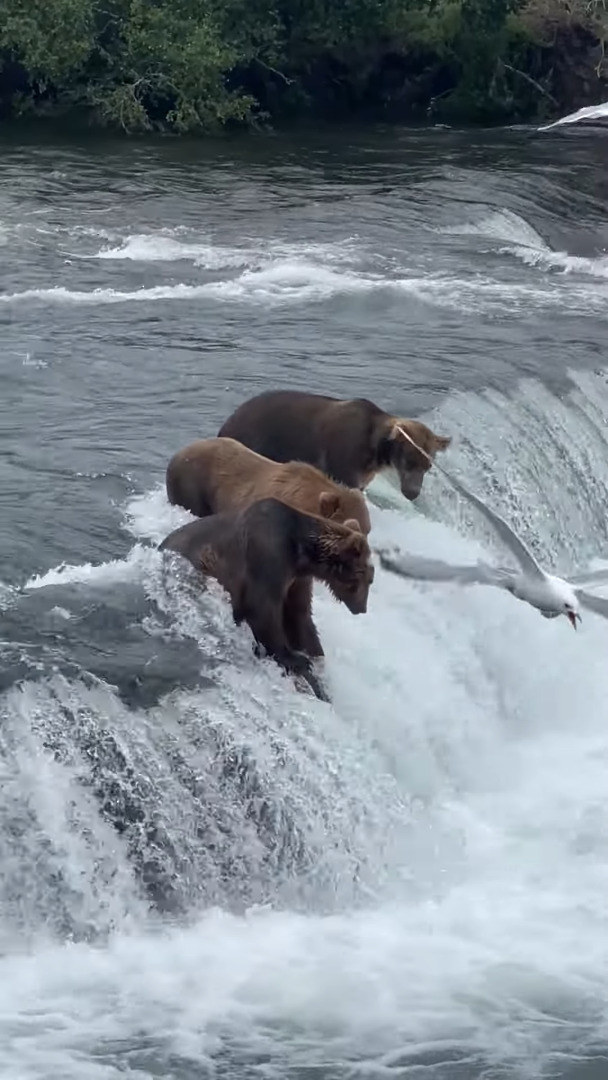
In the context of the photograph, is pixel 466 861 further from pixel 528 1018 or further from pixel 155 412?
pixel 155 412

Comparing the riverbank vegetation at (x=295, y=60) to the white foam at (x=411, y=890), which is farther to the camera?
the riverbank vegetation at (x=295, y=60)

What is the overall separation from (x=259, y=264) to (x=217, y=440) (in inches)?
306

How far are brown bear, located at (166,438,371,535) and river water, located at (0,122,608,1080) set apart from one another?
0.32 m

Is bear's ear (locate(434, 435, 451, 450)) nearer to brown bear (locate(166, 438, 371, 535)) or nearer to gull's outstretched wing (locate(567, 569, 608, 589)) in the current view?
brown bear (locate(166, 438, 371, 535))

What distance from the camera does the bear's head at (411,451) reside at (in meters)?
10.1

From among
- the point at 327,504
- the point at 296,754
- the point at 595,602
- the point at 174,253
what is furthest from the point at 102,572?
the point at 174,253

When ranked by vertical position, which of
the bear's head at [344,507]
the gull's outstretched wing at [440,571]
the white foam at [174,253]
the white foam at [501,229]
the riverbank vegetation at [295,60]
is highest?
the riverbank vegetation at [295,60]

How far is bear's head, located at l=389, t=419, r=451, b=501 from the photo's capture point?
10102mm

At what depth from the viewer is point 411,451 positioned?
1012 cm

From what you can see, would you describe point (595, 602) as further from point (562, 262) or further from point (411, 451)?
point (562, 262)

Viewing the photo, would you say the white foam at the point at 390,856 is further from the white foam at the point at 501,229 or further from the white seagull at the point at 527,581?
the white foam at the point at 501,229

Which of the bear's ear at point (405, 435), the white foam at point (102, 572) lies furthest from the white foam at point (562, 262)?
the white foam at point (102, 572)

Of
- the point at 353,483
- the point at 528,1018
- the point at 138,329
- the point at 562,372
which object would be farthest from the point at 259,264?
the point at 528,1018

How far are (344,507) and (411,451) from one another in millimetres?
1686
